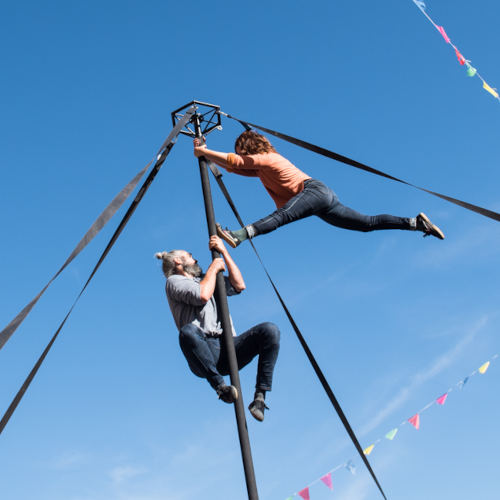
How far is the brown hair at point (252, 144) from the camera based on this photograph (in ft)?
14.1

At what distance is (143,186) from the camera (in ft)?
13.0

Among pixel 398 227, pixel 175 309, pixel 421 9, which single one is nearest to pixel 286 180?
pixel 398 227

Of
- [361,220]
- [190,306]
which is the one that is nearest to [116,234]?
[190,306]

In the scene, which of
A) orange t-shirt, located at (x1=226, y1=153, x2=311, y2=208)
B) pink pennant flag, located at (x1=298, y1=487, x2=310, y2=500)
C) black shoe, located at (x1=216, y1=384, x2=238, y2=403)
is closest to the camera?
black shoe, located at (x1=216, y1=384, x2=238, y2=403)

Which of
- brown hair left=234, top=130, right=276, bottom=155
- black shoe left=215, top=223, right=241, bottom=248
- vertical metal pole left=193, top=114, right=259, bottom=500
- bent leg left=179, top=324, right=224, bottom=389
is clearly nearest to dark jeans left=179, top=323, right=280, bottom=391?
bent leg left=179, top=324, right=224, bottom=389

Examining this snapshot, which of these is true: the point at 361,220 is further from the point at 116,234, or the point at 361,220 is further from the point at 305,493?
the point at 305,493

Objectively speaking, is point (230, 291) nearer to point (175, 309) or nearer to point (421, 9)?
point (175, 309)

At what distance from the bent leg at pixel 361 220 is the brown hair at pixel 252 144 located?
60cm

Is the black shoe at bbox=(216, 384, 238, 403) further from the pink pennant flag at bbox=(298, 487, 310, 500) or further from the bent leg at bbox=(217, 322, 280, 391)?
the pink pennant flag at bbox=(298, 487, 310, 500)

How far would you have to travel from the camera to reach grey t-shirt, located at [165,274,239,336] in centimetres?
362

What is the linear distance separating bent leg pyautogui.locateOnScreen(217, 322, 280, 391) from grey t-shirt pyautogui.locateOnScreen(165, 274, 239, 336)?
0.16 metres

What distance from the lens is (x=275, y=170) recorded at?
165 inches

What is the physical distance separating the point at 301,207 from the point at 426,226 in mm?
874

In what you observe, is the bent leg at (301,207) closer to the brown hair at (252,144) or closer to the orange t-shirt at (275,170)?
the orange t-shirt at (275,170)
